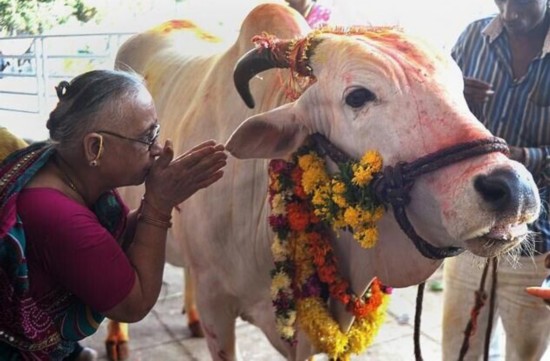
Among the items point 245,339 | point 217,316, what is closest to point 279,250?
point 217,316

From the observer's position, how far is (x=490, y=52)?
8.16 feet

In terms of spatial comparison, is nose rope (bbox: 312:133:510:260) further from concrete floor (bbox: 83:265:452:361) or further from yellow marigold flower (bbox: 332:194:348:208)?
concrete floor (bbox: 83:265:452:361)

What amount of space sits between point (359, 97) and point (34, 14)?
195 cm

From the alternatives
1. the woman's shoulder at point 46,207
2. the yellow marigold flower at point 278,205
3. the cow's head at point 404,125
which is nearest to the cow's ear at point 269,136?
the cow's head at point 404,125

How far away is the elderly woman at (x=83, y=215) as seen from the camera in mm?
1397

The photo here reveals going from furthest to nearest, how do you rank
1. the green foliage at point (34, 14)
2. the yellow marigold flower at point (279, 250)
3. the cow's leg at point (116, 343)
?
the cow's leg at point (116, 343) < the green foliage at point (34, 14) < the yellow marigold flower at point (279, 250)

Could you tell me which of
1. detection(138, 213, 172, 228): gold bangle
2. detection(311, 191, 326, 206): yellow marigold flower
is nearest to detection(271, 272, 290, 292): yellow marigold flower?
detection(311, 191, 326, 206): yellow marigold flower

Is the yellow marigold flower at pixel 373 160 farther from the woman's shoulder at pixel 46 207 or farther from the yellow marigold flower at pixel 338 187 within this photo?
the woman's shoulder at pixel 46 207

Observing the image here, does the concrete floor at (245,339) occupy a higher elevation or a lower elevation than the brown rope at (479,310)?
lower

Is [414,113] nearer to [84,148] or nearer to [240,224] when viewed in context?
[84,148]

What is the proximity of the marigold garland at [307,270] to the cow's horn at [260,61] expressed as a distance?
33 cm

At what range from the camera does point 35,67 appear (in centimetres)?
314

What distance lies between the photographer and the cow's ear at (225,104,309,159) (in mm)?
1910

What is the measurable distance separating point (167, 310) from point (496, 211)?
3349mm
